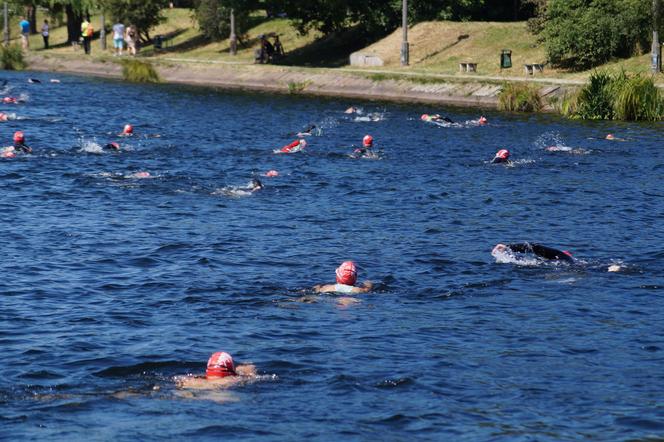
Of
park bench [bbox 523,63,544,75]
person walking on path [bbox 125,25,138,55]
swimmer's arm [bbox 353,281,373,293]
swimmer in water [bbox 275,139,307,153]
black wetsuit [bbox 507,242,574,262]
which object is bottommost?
swimmer's arm [bbox 353,281,373,293]

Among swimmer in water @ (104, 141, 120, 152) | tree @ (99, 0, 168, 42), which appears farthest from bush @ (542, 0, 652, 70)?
tree @ (99, 0, 168, 42)

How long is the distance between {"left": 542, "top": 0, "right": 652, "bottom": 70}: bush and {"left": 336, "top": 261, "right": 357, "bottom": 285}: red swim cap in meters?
39.9

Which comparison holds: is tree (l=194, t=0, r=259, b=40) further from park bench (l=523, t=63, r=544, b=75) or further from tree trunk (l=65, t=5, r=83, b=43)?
park bench (l=523, t=63, r=544, b=75)

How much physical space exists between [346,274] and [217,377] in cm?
520

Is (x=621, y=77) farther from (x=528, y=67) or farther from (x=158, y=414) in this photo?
(x=158, y=414)

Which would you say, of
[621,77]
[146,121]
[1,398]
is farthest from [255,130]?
[1,398]

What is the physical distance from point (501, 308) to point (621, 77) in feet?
105

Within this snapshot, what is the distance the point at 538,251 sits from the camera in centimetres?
2228

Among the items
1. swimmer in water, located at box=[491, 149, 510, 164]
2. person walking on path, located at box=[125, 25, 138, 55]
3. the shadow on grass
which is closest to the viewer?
swimmer in water, located at box=[491, 149, 510, 164]

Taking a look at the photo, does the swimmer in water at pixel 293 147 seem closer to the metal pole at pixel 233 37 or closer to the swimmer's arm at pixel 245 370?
the swimmer's arm at pixel 245 370

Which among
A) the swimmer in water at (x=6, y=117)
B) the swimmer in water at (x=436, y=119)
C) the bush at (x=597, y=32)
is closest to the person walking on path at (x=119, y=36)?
the bush at (x=597, y=32)

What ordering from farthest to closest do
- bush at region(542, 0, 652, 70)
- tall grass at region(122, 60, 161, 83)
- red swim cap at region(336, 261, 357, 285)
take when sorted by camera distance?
tall grass at region(122, 60, 161, 83)
bush at region(542, 0, 652, 70)
red swim cap at region(336, 261, 357, 285)

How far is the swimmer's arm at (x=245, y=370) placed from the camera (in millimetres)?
15914

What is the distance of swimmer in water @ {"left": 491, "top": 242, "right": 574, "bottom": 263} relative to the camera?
2228cm
